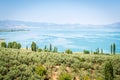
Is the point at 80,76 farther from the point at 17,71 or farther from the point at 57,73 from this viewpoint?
the point at 17,71

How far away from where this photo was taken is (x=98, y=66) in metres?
28.0

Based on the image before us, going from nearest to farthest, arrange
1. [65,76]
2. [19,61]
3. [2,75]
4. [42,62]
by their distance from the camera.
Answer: [2,75], [65,76], [19,61], [42,62]

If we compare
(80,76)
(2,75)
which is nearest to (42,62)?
(80,76)

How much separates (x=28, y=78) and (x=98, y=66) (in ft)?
45.1

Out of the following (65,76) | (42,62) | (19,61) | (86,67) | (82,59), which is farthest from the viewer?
(82,59)

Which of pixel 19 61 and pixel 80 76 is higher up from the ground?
pixel 19 61

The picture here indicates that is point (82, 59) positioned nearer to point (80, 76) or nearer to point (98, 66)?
point (98, 66)

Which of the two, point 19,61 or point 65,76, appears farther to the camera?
point 19,61

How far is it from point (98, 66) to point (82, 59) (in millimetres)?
3074

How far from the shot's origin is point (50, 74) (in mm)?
22062

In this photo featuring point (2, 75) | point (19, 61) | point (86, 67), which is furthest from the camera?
point (86, 67)

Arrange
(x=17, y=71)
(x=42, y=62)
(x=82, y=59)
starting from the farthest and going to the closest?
1. (x=82, y=59)
2. (x=42, y=62)
3. (x=17, y=71)

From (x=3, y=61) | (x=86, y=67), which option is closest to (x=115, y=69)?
(x=86, y=67)

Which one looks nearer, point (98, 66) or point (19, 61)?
point (19, 61)
